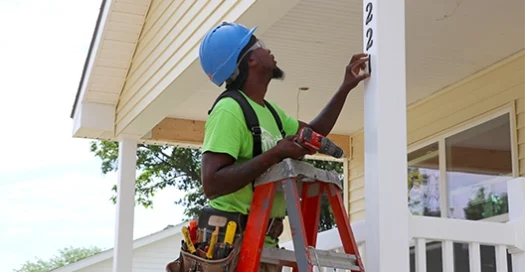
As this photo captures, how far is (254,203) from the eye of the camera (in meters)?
3.26

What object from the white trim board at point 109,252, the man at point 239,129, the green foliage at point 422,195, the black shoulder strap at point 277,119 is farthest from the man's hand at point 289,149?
the white trim board at point 109,252

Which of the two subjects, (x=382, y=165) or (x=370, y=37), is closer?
(x=382, y=165)

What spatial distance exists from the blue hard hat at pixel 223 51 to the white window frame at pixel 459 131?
423 cm

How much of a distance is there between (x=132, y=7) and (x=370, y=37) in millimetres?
4389

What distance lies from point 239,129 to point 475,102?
4851 millimetres

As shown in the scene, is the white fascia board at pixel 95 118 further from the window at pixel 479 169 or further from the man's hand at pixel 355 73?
the man's hand at pixel 355 73

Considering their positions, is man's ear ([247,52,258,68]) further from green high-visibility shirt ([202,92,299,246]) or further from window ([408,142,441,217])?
window ([408,142,441,217])

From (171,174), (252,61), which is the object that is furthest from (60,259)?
(252,61)

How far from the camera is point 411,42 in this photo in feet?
22.8

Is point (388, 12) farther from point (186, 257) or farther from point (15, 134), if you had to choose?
point (15, 134)

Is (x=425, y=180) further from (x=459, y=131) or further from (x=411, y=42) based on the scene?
(x=411, y=42)

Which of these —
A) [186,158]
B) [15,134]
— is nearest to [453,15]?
[186,158]

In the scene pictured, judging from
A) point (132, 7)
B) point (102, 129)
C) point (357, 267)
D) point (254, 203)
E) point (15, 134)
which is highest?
point (15, 134)

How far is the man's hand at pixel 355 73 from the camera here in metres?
3.73
